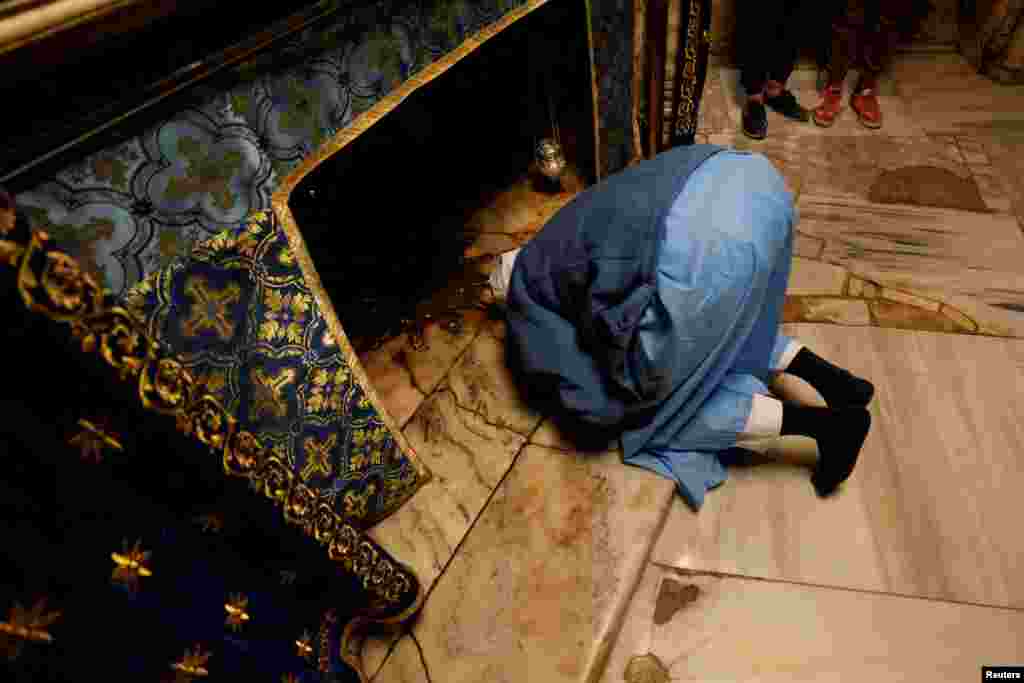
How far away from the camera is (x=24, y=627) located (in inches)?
26.3

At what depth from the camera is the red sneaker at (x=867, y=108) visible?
323 cm

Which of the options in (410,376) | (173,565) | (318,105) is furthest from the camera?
(410,376)

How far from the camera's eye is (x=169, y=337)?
41.4 inches

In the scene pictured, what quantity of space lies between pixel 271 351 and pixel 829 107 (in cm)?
344

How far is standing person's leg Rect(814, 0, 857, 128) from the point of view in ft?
10.9

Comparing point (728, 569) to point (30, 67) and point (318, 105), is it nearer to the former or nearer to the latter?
point (318, 105)

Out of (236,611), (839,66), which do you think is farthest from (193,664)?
(839,66)

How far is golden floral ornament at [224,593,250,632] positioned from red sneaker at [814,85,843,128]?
3620 millimetres

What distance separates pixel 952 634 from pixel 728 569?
1.83 ft

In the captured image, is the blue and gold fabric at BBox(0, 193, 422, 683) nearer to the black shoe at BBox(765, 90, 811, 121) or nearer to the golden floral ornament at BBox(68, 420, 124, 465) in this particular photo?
the golden floral ornament at BBox(68, 420, 124, 465)

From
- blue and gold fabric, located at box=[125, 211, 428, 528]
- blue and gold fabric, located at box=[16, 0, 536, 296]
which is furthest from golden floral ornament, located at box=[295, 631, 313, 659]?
blue and gold fabric, located at box=[16, 0, 536, 296]

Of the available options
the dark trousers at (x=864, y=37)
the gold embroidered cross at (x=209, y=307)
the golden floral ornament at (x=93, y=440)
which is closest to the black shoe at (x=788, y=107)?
the dark trousers at (x=864, y=37)

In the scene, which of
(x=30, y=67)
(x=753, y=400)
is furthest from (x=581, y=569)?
(x=30, y=67)

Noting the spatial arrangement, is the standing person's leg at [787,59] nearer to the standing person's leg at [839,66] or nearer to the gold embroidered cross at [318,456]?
the standing person's leg at [839,66]
